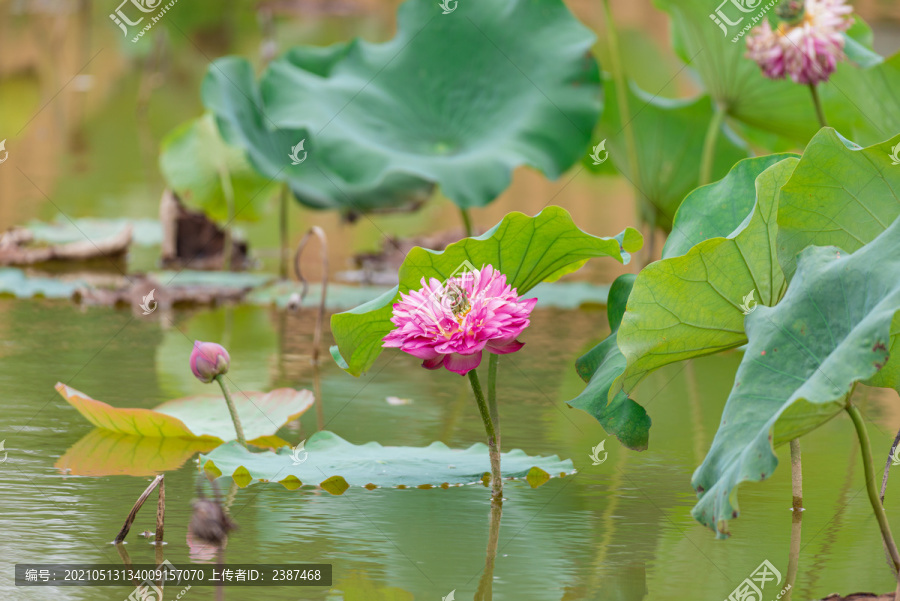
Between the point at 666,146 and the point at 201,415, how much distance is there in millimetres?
2299

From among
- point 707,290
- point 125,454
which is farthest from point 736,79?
point 125,454

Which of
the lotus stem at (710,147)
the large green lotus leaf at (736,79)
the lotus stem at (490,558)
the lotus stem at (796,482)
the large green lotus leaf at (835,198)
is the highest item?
the large green lotus leaf at (736,79)

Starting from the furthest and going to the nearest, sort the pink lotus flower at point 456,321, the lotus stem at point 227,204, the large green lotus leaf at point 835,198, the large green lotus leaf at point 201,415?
1. the lotus stem at point 227,204
2. the large green lotus leaf at point 201,415
3. the pink lotus flower at point 456,321
4. the large green lotus leaf at point 835,198

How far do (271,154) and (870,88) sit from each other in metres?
2.05

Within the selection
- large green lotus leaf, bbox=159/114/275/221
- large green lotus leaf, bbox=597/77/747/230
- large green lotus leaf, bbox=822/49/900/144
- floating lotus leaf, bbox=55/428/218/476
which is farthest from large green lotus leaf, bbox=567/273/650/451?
large green lotus leaf, bbox=159/114/275/221

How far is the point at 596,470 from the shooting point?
2150 millimetres

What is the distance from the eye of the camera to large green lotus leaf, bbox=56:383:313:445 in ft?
7.08

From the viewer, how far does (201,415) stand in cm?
235

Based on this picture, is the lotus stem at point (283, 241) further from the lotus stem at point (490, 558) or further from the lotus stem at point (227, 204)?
the lotus stem at point (490, 558)

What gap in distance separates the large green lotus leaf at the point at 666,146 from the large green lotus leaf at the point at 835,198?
7.49 ft

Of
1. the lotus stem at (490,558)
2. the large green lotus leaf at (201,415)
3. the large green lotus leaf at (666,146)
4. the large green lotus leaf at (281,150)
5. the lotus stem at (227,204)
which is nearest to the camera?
the lotus stem at (490,558)

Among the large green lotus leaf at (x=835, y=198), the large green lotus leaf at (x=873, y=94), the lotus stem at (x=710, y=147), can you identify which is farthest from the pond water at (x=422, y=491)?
the large green lotus leaf at (x=873, y=94)

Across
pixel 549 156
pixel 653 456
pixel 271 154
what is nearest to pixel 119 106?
pixel 271 154

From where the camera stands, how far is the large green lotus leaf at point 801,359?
1307 mm
